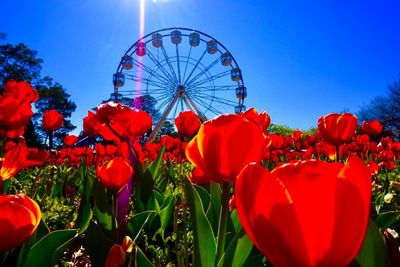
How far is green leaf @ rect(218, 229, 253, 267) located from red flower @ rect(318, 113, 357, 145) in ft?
3.39

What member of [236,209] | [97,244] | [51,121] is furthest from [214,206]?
[51,121]

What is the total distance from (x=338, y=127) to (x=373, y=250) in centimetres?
113

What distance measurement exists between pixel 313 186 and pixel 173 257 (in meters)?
1.16

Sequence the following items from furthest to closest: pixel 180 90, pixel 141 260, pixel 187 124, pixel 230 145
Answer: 1. pixel 180 90
2. pixel 187 124
3. pixel 141 260
4. pixel 230 145

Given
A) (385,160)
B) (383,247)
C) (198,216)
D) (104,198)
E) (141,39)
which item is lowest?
(383,247)

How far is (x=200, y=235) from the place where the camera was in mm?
768

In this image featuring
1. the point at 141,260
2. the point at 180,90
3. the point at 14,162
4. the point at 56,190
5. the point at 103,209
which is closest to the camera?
the point at 141,260

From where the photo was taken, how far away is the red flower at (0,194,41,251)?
590 mm

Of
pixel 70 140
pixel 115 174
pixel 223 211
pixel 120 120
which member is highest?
pixel 70 140

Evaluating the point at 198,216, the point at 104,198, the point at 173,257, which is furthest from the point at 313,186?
the point at 173,257

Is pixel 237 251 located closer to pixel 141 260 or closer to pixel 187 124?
pixel 141 260

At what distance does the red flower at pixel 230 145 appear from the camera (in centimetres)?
69

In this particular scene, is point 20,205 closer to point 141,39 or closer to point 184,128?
point 184,128

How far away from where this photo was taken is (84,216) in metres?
1.43
